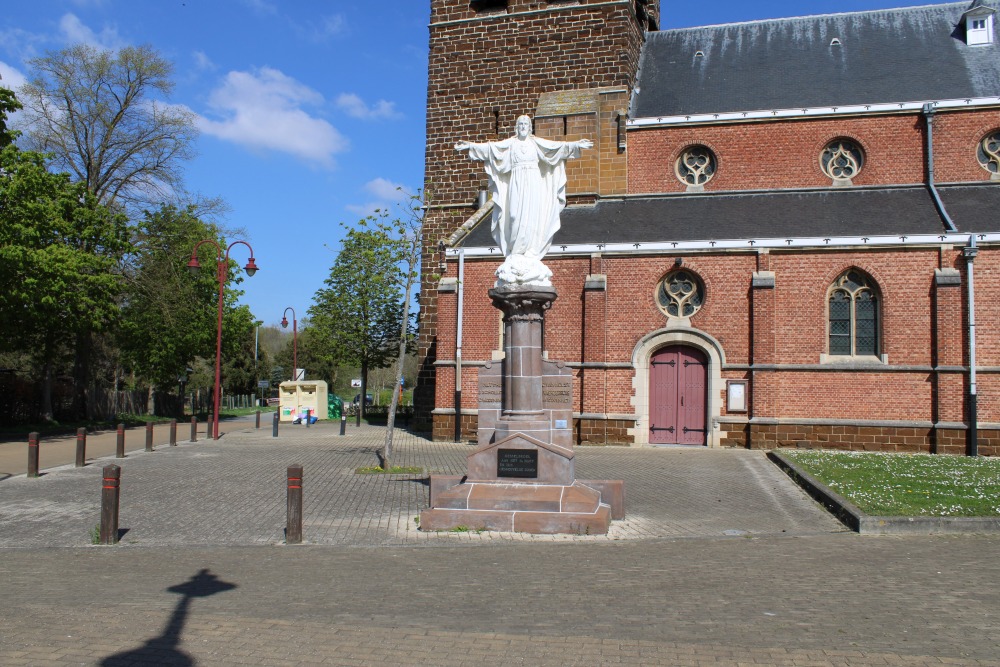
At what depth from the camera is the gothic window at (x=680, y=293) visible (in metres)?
21.2

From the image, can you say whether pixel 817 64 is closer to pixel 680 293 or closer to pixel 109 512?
pixel 680 293

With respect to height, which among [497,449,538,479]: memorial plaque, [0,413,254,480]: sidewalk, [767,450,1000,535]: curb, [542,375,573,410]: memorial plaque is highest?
[542,375,573,410]: memorial plaque

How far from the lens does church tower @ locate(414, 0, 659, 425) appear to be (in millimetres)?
24547

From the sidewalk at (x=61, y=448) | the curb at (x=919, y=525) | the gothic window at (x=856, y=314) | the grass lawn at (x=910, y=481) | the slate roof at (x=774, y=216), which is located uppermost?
the slate roof at (x=774, y=216)

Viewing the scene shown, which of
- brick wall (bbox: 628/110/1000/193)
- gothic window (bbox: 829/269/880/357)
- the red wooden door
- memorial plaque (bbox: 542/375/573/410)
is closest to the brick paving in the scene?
memorial plaque (bbox: 542/375/573/410)

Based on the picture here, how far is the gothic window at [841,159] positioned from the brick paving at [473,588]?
45.6 ft

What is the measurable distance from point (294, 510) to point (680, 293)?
14215 millimetres

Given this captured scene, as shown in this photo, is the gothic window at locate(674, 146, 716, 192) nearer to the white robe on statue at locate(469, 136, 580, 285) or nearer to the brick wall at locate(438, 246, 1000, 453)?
the brick wall at locate(438, 246, 1000, 453)

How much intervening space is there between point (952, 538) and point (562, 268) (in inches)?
531

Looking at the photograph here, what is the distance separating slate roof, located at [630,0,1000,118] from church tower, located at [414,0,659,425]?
Result: 4.67 feet

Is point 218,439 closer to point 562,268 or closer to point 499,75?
point 562,268

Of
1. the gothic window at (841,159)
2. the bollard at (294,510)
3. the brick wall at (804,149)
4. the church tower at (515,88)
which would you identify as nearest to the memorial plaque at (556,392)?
the bollard at (294,510)

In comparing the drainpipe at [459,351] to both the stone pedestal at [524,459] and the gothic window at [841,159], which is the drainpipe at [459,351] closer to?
the gothic window at [841,159]

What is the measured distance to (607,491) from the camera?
10609mm
